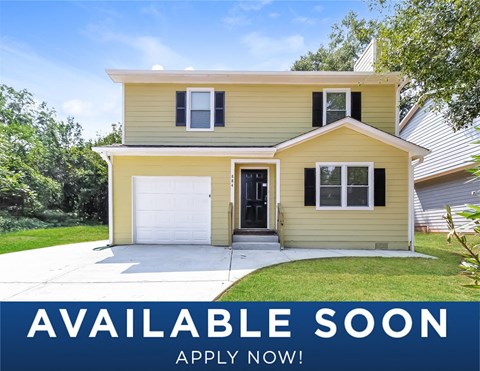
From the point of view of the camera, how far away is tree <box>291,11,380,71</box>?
20406 millimetres

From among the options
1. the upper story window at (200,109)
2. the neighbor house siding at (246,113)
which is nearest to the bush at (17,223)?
the neighbor house siding at (246,113)

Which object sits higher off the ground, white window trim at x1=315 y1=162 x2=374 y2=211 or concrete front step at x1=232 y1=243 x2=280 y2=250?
white window trim at x1=315 y1=162 x2=374 y2=211

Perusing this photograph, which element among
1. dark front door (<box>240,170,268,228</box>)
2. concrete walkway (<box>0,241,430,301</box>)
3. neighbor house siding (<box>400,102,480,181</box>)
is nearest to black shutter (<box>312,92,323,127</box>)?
dark front door (<box>240,170,268,228</box>)

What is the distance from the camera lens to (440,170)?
12.7 meters

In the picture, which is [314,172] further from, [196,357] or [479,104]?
[196,357]

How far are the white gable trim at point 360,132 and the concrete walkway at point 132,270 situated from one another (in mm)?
3046

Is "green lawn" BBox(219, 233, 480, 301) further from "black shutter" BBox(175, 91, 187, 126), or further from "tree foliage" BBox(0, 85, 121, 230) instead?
"tree foliage" BBox(0, 85, 121, 230)

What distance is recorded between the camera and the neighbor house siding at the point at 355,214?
8.45 metres

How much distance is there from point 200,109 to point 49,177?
14.2 meters

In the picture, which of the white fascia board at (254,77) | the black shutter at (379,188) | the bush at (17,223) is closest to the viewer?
the black shutter at (379,188)

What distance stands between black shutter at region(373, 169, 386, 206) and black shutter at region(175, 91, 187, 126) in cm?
628

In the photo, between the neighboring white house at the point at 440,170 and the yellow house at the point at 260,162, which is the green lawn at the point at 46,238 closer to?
the yellow house at the point at 260,162

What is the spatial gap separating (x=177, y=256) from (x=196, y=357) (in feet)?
13.9

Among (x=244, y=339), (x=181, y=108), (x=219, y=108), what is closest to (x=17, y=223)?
(x=181, y=108)
